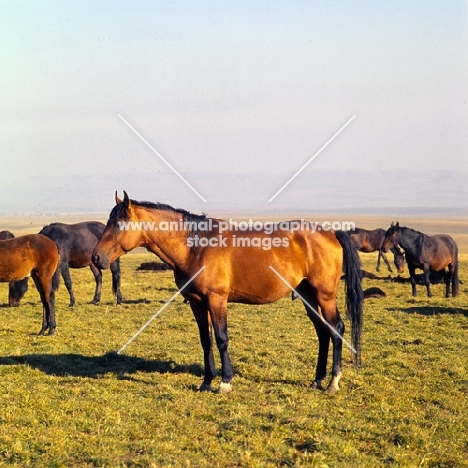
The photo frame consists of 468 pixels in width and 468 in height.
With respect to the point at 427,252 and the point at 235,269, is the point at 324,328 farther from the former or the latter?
the point at 427,252

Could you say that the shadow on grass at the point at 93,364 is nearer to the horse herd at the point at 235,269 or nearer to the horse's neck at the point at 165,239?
the horse herd at the point at 235,269

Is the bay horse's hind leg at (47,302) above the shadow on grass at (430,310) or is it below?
above

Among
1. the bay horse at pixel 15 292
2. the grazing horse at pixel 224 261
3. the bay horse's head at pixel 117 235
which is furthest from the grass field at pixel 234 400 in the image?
the bay horse at pixel 15 292

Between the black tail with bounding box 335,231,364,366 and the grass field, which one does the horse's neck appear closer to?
the grass field

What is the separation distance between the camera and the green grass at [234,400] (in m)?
5.78

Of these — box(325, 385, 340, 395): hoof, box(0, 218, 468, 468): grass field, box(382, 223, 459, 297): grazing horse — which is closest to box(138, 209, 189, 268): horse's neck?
box(0, 218, 468, 468): grass field

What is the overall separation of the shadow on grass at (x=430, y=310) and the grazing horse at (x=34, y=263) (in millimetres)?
7927

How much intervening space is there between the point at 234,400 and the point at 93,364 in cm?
294

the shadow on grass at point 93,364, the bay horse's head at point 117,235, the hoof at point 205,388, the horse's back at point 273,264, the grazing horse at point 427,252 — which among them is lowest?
the shadow on grass at point 93,364

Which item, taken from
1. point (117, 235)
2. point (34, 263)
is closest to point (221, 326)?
point (117, 235)

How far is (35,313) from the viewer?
14.8 metres

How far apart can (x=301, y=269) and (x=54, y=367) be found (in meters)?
4.00

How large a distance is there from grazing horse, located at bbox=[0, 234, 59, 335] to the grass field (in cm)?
65

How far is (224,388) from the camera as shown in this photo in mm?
7812
